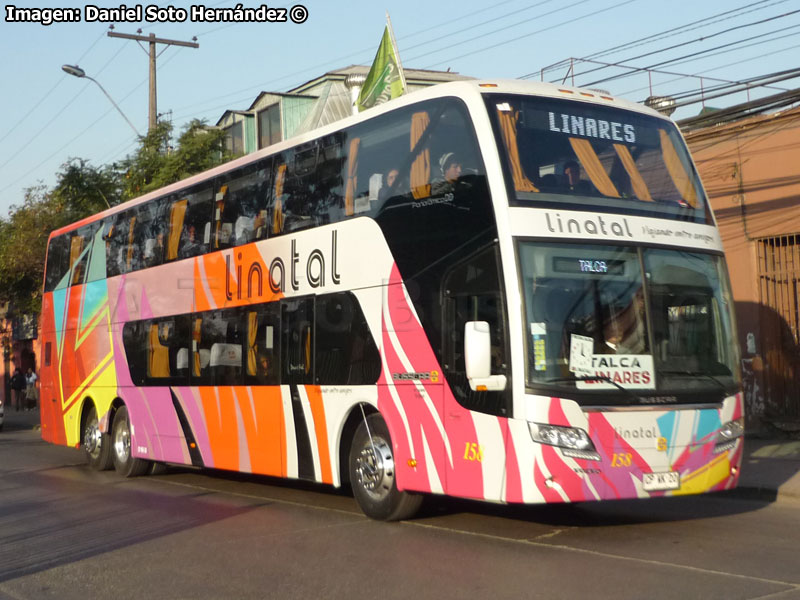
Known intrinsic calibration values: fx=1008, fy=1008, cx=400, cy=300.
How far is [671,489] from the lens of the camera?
863cm

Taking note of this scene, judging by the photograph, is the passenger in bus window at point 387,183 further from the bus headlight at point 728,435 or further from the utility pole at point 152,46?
the utility pole at point 152,46

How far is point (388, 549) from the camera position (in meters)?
8.54

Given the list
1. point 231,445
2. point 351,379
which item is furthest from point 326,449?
point 231,445

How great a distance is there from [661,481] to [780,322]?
900cm

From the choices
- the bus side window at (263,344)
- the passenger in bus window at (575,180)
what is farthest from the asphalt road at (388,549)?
the passenger in bus window at (575,180)

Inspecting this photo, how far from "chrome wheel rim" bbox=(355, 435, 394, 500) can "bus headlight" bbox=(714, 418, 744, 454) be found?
3098 mm

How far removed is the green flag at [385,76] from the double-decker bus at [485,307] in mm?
5214

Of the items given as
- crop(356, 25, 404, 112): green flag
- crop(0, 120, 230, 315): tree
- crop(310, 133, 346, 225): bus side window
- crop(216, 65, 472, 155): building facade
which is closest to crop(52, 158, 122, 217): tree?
crop(0, 120, 230, 315): tree

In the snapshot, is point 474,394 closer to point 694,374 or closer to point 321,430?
point 694,374

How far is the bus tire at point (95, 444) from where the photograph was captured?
16.7 metres

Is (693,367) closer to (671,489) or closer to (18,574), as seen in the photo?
(671,489)

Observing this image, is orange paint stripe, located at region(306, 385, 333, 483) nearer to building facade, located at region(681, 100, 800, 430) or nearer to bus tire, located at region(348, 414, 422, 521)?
bus tire, located at region(348, 414, 422, 521)

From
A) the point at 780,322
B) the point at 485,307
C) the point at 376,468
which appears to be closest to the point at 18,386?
the point at 780,322

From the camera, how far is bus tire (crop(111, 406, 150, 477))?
15.9m
